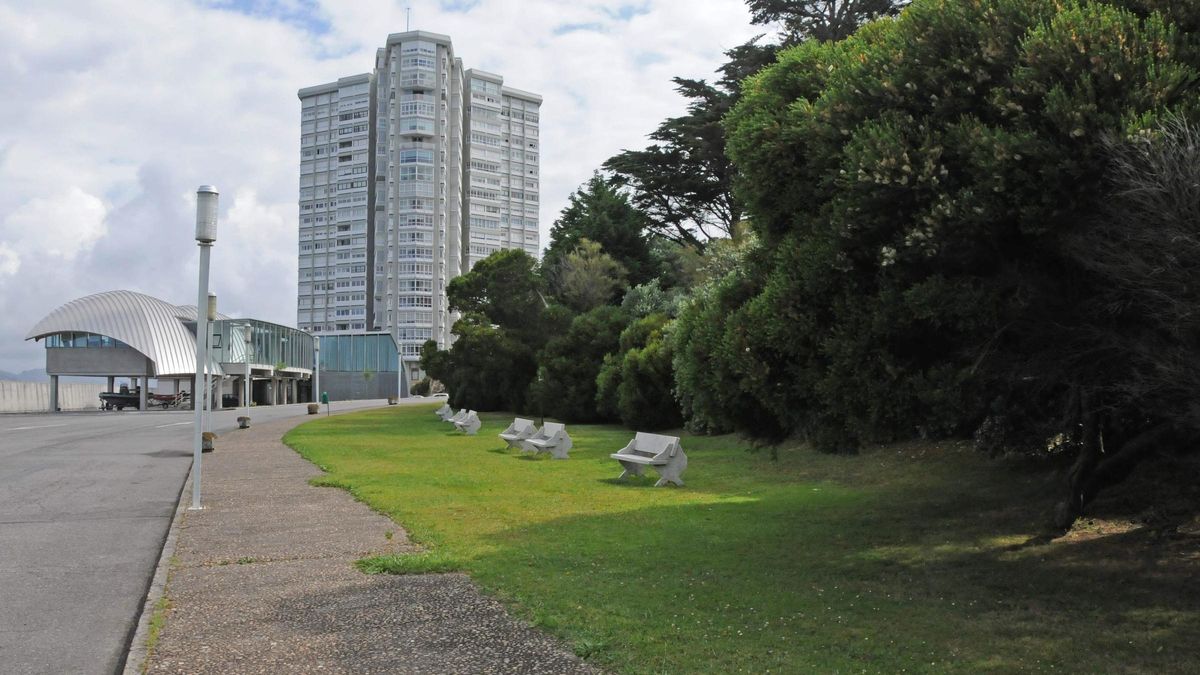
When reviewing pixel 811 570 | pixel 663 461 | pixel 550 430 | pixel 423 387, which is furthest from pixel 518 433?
pixel 423 387

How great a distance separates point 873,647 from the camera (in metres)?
5.50

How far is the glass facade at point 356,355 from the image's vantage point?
10794 centimetres

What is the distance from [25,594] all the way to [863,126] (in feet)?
23.9

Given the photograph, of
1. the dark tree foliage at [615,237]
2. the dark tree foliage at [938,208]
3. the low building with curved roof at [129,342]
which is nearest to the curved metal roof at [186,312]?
the low building with curved roof at [129,342]

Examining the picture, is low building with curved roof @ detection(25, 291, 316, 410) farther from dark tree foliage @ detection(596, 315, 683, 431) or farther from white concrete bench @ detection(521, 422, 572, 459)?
white concrete bench @ detection(521, 422, 572, 459)

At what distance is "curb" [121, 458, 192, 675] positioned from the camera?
5.19m

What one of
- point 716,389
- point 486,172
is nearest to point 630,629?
point 716,389

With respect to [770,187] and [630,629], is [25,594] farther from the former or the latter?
[770,187]

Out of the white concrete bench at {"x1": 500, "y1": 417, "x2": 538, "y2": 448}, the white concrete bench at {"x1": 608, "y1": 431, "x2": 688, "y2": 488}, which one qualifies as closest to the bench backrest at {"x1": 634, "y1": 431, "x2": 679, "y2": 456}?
the white concrete bench at {"x1": 608, "y1": 431, "x2": 688, "y2": 488}

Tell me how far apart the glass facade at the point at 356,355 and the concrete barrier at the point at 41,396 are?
103 feet

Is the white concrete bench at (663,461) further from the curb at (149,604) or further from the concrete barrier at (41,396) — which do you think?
the concrete barrier at (41,396)

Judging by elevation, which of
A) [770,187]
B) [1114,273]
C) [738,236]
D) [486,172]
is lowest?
[1114,273]

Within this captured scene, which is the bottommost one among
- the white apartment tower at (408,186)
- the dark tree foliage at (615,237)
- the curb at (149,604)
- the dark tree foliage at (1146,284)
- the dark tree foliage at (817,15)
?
the curb at (149,604)

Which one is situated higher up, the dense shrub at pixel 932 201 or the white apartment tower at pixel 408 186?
the white apartment tower at pixel 408 186
